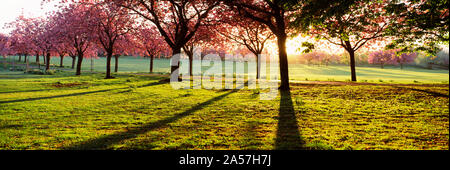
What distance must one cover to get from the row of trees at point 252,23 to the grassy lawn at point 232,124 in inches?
163

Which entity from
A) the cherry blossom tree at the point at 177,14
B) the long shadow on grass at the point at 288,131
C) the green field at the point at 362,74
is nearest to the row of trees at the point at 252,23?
the cherry blossom tree at the point at 177,14

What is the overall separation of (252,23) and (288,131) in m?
16.3

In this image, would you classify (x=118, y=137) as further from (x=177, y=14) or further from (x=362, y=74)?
(x=362, y=74)

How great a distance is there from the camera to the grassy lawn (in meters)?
5.82

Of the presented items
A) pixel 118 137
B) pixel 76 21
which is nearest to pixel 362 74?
pixel 76 21

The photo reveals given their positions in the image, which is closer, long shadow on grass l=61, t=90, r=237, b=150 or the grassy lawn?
long shadow on grass l=61, t=90, r=237, b=150

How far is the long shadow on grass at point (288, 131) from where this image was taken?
567 centimetres

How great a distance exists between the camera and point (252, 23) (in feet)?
72.1

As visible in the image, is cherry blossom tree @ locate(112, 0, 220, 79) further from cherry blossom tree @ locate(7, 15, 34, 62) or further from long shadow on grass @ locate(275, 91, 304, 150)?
cherry blossom tree @ locate(7, 15, 34, 62)

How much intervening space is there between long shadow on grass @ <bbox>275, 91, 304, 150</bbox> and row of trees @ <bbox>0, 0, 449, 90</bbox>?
14.7 feet
